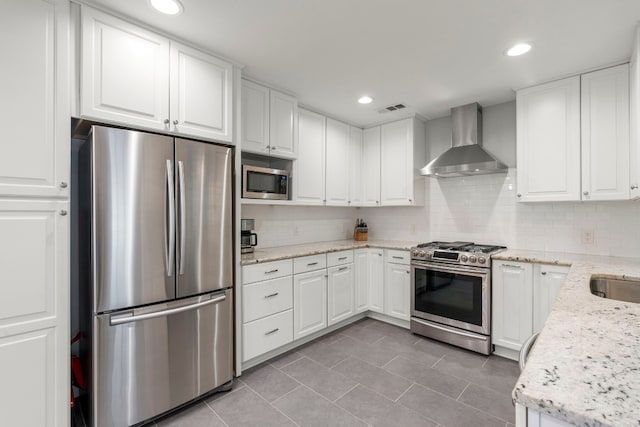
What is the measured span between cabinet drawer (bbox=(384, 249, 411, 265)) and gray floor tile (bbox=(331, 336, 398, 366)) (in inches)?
37.8

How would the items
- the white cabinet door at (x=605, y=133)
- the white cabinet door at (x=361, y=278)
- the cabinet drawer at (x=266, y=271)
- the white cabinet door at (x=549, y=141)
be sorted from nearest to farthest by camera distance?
the white cabinet door at (x=605, y=133) < the cabinet drawer at (x=266, y=271) < the white cabinet door at (x=549, y=141) < the white cabinet door at (x=361, y=278)

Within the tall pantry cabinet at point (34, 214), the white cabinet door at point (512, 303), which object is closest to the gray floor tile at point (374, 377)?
the white cabinet door at point (512, 303)

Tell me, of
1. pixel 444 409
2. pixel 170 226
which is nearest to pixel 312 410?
pixel 444 409

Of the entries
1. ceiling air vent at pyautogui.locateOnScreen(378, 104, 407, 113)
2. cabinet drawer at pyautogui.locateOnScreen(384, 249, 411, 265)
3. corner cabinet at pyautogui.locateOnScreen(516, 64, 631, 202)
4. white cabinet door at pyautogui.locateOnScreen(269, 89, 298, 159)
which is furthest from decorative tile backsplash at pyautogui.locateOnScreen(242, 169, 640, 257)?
ceiling air vent at pyautogui.locateOnScreen(378, 104, 407, 113)

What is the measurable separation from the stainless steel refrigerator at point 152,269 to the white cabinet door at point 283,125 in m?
0.81

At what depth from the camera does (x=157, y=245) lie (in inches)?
76.1

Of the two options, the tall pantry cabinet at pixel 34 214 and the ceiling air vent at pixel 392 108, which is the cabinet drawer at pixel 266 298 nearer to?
the tall pantry cabinet at pixel 34 214

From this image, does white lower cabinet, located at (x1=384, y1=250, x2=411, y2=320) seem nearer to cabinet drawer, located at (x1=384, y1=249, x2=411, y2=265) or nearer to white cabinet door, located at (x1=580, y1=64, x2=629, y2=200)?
cabinet drawer, located at (x1=384, y1=249, x2=411, y2=265)

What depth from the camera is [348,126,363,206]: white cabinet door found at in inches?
159

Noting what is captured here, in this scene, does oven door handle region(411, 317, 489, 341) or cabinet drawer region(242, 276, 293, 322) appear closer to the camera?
cabinet drawer region(242, 276, 293, 322)

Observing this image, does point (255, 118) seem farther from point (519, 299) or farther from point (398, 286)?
point (519, 299)

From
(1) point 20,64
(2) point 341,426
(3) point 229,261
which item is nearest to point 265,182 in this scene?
(3) point 229,261

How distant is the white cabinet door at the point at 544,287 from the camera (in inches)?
99.0

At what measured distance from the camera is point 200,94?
2219 mm
